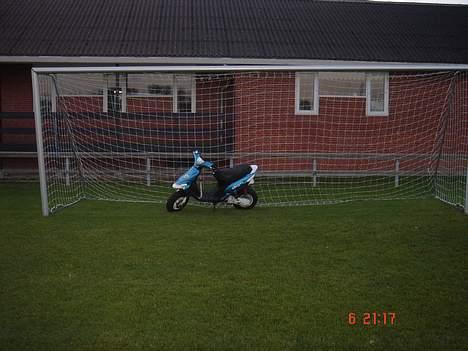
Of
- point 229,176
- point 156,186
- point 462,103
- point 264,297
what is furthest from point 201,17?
point 264,297

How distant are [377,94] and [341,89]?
38.9 inches

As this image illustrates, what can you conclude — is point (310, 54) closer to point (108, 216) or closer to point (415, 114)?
point (415, 114)

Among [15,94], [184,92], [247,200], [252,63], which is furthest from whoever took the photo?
[15,94]

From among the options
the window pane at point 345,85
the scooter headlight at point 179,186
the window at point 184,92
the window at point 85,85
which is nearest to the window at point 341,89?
the window pane at point 345,85

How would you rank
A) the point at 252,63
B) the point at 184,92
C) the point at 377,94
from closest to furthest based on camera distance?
the point at 252,63 < the point at 184,92 < the point at 377,94

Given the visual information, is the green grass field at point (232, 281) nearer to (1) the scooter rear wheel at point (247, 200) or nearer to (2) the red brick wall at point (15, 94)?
(1) the scooter rear wheel at point (247, 200)

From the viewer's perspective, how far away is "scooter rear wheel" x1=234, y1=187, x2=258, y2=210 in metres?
8.20

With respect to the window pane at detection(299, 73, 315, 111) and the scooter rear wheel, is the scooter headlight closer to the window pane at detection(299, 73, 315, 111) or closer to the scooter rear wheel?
the scooter rear wheel

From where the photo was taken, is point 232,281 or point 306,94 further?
point 306,94

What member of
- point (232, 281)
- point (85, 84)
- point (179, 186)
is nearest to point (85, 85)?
point (85, 84)

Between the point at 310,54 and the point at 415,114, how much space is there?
3.02 meters

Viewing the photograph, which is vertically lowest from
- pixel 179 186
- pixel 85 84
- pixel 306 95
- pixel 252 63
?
pixel 179 186

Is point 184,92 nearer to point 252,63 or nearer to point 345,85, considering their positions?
point 252,63

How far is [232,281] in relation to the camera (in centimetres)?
459
